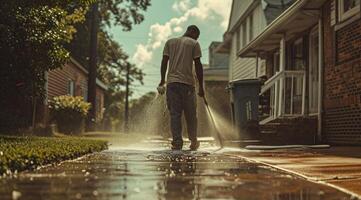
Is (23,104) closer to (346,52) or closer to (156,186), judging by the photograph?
(346,52)

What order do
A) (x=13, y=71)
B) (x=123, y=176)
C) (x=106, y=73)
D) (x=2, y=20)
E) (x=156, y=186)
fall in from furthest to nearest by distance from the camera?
(x=106, y=73) → (x=13, y=71) → (x=2, y=20) → (x=123, y=176) → (x=156, y=186)

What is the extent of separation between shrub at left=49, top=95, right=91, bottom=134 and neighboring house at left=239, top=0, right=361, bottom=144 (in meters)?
9.22

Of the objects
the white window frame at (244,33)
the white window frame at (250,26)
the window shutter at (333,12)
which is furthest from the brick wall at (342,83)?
the white window frame at (244,33)

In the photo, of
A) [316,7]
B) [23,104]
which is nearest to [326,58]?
[316,7]

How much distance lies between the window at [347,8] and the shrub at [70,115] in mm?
14014

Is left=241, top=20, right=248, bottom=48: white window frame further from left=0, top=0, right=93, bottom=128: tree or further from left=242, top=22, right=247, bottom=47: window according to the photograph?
left=0, top=0, right=93, bottom=128: tree

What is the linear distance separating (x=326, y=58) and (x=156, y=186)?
952cm

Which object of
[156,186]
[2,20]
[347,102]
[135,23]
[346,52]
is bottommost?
[156,186]

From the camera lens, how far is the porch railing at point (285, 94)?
1369 centimetres

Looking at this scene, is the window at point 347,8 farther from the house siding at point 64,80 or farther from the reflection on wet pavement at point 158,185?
the house siding at point 64,80

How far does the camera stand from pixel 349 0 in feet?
36.8

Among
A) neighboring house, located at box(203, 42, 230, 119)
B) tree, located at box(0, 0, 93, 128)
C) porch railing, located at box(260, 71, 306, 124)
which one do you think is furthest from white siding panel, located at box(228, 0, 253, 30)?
tree, located at box(0, 0, 93, 128)

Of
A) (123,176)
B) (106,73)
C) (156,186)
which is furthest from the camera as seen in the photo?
(106,73)

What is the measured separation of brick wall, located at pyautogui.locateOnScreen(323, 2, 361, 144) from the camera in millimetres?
10492
